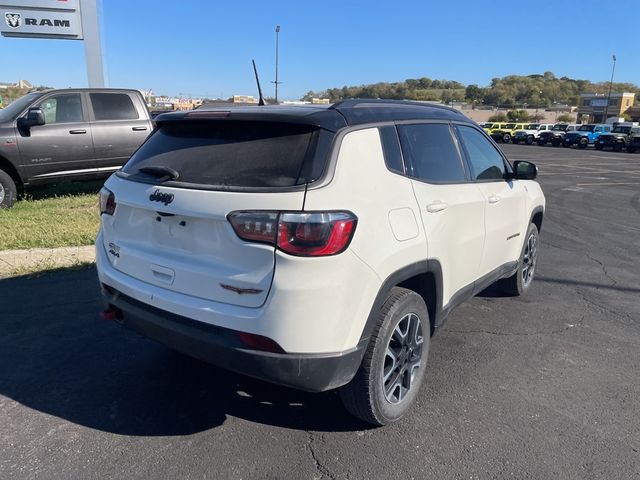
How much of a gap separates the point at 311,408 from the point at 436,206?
1.46 metres

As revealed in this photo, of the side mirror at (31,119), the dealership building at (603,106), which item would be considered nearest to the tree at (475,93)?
the dealership building at (603,106)

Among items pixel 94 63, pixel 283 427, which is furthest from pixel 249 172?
pixel 94 63

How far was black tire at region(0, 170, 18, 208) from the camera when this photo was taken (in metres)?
8.22

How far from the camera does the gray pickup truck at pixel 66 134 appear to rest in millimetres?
8328

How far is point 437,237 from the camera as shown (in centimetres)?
317

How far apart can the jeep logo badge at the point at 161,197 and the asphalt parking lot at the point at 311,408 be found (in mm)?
1299

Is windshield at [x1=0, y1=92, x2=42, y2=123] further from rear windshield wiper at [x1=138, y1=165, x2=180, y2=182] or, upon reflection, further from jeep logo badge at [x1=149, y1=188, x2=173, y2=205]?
jeep logo badge at [x1=149, y1=188, x2=173, y2=205]

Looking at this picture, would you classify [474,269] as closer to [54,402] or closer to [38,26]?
[54,402]

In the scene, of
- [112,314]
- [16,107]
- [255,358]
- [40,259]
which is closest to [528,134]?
[16,107]

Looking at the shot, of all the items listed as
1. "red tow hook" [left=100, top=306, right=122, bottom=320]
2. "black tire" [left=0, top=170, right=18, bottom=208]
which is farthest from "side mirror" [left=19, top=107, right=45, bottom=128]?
"red tow hook" [left=100, top=306, right=122, bottom=320]

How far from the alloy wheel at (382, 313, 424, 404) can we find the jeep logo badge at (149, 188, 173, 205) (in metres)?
1.42

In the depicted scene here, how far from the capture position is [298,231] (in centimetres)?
Result: 242

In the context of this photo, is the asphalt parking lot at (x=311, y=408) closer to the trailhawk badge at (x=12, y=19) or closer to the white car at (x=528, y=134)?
the trailhawk badge at (x=12, y=19)

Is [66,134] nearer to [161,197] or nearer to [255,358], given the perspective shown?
[161,197]
